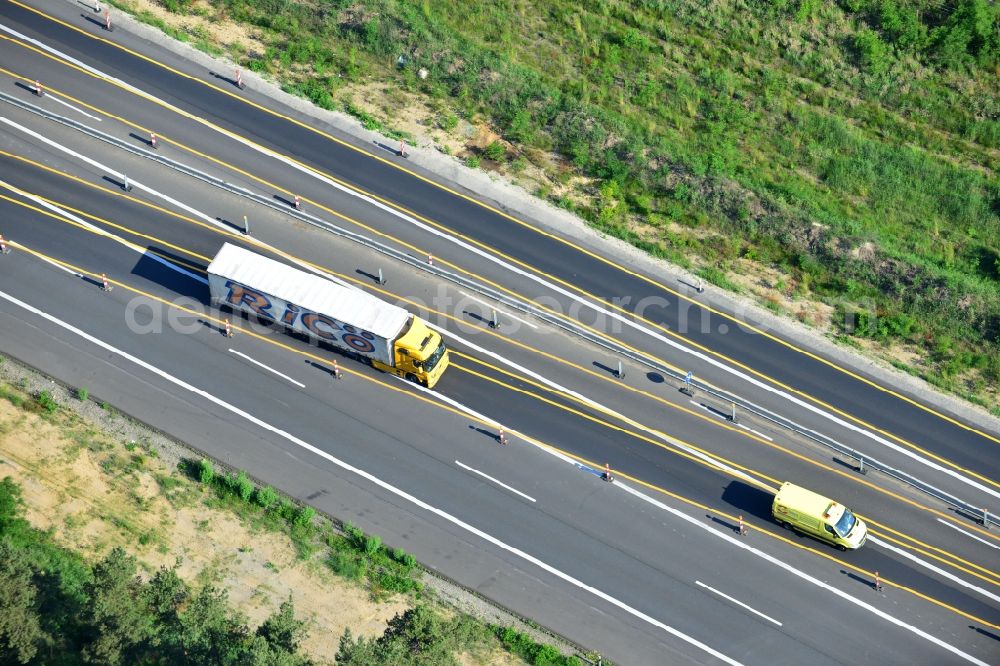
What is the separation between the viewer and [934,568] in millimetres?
65875

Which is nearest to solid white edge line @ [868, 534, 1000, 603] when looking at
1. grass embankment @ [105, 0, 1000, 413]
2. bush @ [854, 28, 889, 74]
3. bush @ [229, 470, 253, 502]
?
grass embankment @ [105, 0, 1000, 413]

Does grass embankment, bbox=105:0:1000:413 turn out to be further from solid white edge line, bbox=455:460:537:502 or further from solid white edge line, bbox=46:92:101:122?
solid white edge line, bbox=455:460:537:502

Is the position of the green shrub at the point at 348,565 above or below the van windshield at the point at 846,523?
below

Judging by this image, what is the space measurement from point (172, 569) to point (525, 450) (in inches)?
798

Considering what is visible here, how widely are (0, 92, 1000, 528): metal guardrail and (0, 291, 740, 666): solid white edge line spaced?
44.0 ft

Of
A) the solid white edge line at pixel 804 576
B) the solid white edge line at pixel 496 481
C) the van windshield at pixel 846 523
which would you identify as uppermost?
the van windshield at pixel 846 523

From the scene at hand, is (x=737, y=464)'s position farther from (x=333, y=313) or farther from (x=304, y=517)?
(x=304, y=517)

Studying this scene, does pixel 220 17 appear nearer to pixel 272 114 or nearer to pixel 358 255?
pixel 272 114

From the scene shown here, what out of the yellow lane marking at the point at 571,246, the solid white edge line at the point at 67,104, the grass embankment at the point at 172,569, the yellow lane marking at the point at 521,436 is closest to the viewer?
the grass embankment at the point at 172,569

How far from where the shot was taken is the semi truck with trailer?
67.8m

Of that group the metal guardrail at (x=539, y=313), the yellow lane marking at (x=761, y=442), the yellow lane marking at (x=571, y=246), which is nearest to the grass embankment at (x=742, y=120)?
the yellow lane marking at (x=571, y=246)

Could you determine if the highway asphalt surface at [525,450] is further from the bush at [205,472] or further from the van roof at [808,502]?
the van roof at [808,502]

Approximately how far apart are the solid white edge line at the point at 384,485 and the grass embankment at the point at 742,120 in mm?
23801

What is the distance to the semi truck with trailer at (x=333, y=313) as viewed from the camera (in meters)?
67.8
